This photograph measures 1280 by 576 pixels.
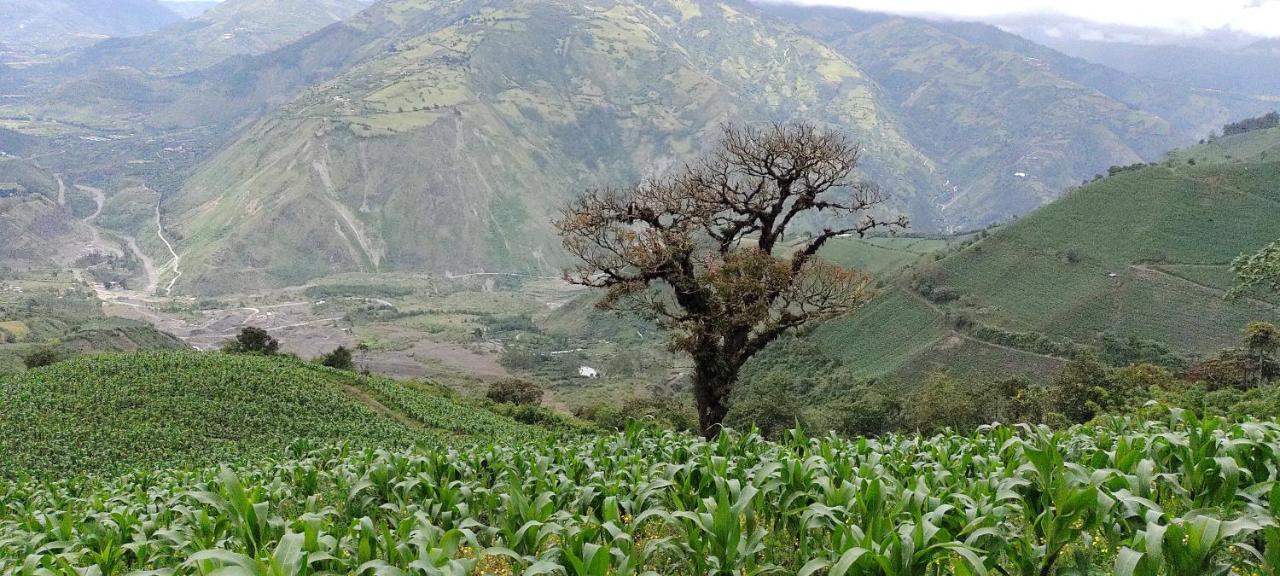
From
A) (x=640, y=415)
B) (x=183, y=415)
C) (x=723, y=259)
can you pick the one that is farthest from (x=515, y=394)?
(x=723, y=259)

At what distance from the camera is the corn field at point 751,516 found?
5398 millimetres

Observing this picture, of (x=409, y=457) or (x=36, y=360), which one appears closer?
(x=409, y=457)

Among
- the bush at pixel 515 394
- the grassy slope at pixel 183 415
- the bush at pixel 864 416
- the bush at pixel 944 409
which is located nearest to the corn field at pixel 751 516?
the grassy slope at pixel 183 415

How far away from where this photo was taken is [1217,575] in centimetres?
477

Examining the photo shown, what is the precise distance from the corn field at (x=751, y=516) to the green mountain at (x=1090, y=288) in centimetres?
7487

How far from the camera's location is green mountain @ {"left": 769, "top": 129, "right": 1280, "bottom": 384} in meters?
78.6

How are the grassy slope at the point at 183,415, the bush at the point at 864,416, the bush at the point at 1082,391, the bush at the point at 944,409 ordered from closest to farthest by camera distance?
the grassy slope at the point at 183,415 → the bush at the point at 1082,391 → the bush at the point at 944,409 → the bush at the point at 864,416

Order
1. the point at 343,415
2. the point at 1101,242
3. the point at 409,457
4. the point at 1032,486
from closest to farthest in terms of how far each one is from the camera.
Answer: the point at 1032,486, the point at 409,457, the point at 343,415, the point at 1101,242

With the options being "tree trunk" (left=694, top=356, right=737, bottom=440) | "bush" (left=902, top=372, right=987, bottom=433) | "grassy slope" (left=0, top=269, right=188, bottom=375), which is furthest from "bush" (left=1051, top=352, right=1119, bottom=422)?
"grassy slope" (left=0, top=269, right=188, bottom=375)

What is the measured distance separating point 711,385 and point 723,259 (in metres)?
3.81

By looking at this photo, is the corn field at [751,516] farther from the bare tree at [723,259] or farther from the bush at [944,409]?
the bush at [944,409]

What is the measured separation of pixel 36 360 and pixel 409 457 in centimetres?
6054

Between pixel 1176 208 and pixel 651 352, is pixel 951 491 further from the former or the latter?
pixel 651 352

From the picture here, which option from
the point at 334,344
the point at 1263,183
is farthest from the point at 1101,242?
the point at 334,344
